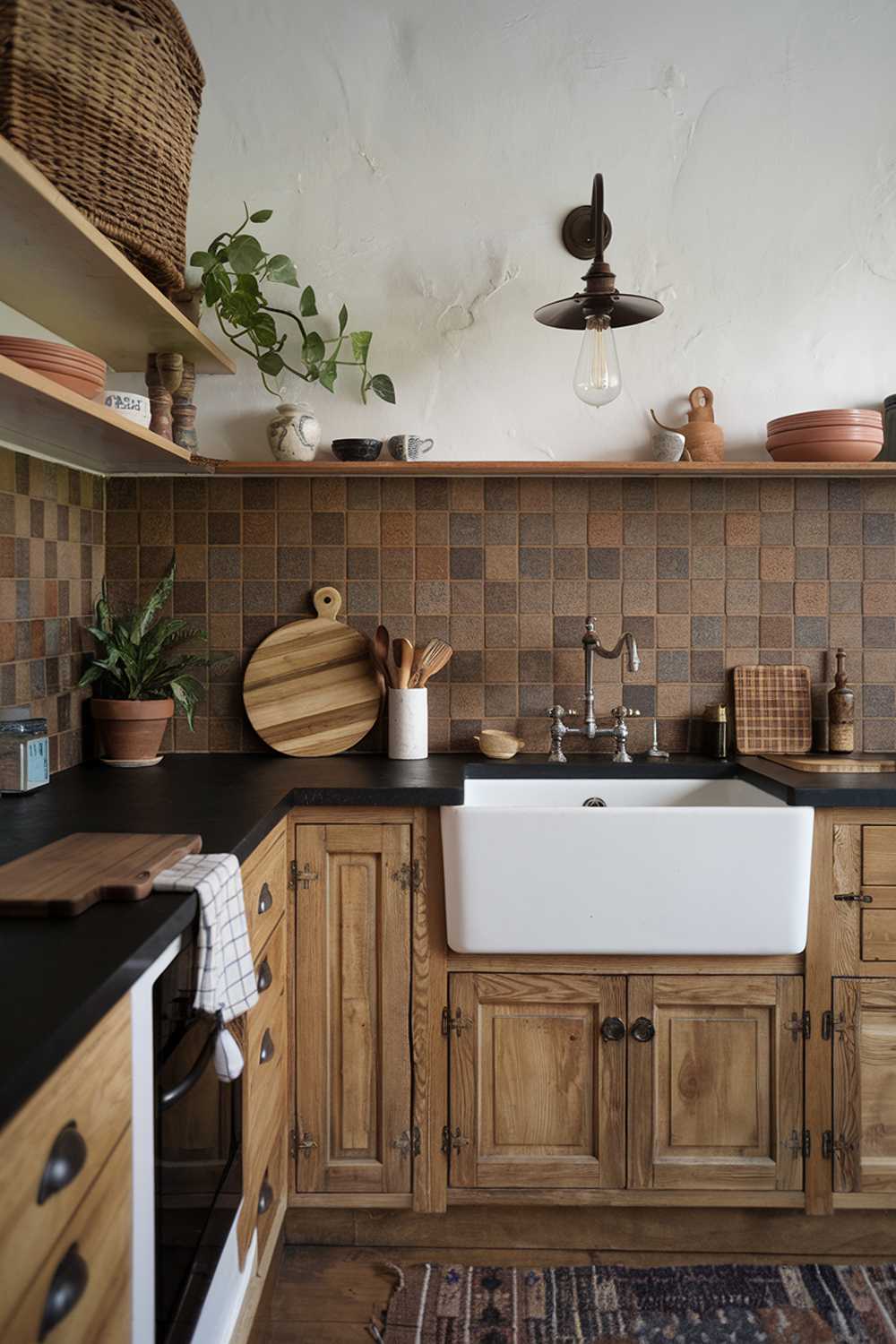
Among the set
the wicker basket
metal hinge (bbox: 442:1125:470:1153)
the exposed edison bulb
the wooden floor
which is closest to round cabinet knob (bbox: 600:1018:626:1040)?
metal hinge (bbox: 442:1125:470:1153)

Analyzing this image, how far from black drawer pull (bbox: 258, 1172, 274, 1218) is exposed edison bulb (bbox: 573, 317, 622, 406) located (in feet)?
5.44

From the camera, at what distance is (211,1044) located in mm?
1346

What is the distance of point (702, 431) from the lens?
2.56m

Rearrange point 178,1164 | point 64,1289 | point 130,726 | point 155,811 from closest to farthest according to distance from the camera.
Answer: point 64,1289 → point 178,1164 → point 155,811 → point 130,726

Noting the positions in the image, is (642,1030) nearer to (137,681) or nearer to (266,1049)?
(266,1049)

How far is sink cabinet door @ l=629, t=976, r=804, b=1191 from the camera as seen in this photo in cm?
207

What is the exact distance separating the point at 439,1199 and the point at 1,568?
4.99 feet

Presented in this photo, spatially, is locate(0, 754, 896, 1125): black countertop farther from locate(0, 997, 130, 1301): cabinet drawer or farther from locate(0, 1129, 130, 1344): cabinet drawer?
locate(0, 1129, 130, 1344): cabinet drawer

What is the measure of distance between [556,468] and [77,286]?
110 centimetres

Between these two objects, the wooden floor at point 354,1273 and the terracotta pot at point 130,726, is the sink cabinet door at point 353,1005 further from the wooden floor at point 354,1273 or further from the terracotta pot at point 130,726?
the terracotta pot at point 130,726

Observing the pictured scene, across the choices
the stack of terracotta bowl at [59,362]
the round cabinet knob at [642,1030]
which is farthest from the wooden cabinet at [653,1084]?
the stack of terracotta bowl at [59,362]

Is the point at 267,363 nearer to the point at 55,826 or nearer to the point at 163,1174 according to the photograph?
the point at 55,826

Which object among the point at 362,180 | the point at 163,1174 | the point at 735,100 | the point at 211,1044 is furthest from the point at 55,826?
the point at 735,100

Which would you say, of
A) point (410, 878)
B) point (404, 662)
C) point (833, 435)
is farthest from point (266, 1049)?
point (833, 435)
